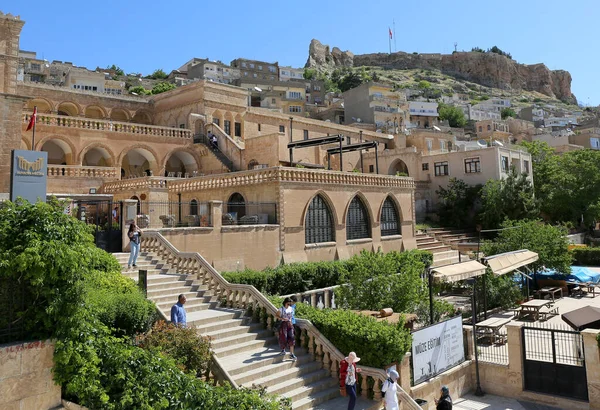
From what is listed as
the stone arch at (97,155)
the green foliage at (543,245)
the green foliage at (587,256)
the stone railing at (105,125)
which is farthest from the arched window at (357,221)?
the green foliage at (587,256)

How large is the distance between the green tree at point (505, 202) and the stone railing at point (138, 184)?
24926 millimetres

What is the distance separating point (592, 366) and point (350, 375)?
→ 6.21 m

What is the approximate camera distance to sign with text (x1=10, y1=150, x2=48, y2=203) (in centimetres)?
1256

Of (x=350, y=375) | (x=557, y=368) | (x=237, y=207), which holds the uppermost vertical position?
(x=237, y=207)

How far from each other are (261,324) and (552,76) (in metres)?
166

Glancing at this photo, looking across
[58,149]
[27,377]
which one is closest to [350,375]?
[27,377]

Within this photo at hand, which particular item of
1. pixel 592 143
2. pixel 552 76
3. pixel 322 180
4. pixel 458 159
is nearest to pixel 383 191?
pixel 322 180

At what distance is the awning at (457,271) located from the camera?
13453mm

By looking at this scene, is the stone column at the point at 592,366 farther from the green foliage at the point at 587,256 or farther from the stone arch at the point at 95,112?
the stone arch at the point at 95,112

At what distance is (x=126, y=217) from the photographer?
1570 centimetres

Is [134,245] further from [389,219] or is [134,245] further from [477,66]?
[477,66]

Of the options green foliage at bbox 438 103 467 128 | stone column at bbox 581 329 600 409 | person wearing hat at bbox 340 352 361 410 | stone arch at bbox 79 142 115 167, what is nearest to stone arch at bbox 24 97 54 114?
stone arch at bbox 79 142 115 167

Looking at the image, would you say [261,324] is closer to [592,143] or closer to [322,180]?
Result: [322,180]

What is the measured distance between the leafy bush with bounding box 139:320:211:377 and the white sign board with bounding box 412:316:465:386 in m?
5.23
